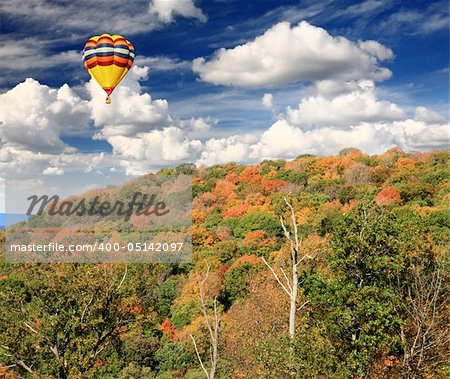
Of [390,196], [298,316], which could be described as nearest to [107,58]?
[298,316]

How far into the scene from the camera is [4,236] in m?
86.8

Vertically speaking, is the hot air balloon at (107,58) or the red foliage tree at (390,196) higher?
the hot air balloon at (107,58)

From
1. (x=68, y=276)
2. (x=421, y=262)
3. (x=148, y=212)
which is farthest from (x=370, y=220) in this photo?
(x=148, y=212)

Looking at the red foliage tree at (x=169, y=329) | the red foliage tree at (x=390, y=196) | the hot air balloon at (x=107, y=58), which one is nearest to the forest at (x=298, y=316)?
the red foliage tree at (x=169, y=329)

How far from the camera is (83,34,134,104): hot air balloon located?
4041cm

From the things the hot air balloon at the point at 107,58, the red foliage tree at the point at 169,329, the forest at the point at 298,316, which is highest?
the hot air balloon at the point at 107,58

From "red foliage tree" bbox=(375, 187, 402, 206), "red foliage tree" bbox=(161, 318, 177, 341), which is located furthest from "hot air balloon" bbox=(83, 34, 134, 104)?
"red foliage tree" bbox=(375, 187, 402, 206)

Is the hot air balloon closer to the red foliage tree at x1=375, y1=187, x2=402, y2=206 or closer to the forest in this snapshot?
the forest

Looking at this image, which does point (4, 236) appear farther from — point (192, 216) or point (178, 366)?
point (178, 366)

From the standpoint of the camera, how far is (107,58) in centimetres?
4056

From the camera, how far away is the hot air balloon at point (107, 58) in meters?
40.4

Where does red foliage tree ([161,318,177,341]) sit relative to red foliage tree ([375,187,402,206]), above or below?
below

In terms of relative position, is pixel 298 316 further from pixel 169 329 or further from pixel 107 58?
pixel 107 58

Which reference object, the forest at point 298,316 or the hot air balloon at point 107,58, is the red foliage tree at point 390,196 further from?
the hot air balloon at point 107,58
